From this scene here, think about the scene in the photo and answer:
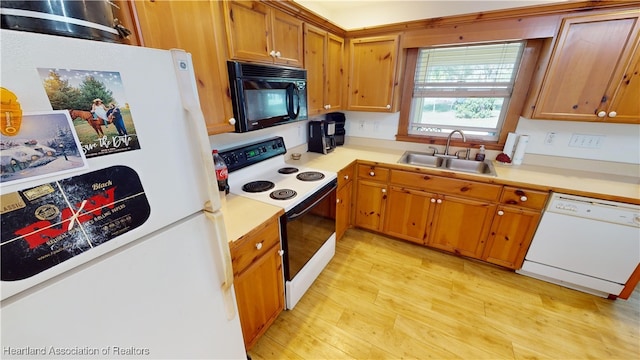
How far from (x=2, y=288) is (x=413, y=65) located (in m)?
2.89

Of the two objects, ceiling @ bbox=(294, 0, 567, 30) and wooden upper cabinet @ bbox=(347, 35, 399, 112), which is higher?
ceiling @ bbox=(294, 0, 567, 30)

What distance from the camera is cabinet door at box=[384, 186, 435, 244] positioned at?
2.22m

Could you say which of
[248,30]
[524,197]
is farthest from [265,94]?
[524,197]

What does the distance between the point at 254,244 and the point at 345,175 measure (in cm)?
121

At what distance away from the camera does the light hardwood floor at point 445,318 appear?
1491 mm

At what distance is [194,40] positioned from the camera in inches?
41.9

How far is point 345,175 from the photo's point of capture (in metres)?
2.21

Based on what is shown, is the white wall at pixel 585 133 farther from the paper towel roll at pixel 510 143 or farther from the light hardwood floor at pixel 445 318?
the light hardwood floor at pixel 445 318

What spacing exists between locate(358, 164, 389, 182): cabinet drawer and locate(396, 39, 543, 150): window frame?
61 cm

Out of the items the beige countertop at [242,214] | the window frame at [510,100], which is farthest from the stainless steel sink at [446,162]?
the beige countertop at [242,214]

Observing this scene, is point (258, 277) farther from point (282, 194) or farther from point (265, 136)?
point (265, 136)

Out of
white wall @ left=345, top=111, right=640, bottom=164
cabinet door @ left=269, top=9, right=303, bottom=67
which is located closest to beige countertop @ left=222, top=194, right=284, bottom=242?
cabinet door @ left=269, top=9, right=303, bottom=67

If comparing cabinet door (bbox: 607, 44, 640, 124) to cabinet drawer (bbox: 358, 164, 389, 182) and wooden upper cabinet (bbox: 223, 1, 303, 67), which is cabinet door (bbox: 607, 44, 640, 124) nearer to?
cabinet drawer (bbox: 358, 164, 389, 182)

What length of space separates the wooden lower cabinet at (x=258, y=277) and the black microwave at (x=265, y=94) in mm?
613
